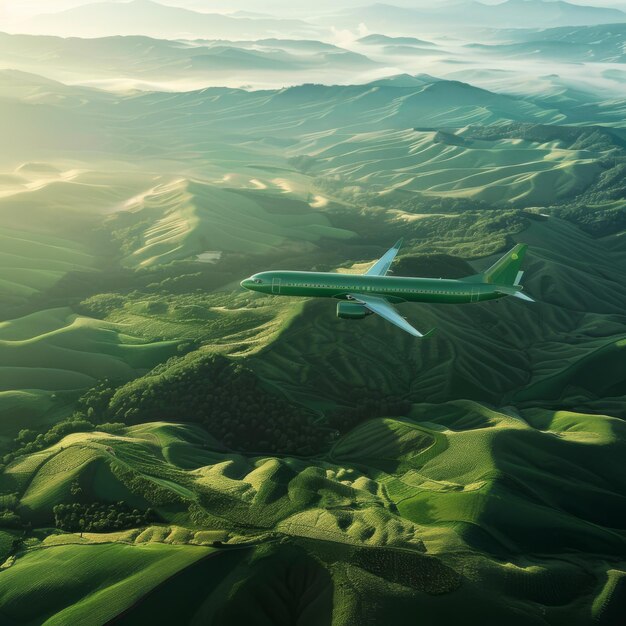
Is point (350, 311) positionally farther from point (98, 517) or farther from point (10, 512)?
point (10, 512)

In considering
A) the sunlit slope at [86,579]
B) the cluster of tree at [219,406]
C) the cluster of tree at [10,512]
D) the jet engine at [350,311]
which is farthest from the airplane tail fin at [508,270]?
the cluster of tree at [10,512]

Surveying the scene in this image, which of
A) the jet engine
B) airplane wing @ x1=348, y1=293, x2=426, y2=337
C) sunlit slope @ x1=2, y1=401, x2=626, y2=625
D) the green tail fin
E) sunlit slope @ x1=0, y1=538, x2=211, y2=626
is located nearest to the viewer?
sunlit slope @ x1=0, y1=538, x2=211, y2=626

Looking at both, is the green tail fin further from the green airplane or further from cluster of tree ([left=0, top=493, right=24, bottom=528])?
cluster of tree ([left=0, top=493, right=24, bottom=528])

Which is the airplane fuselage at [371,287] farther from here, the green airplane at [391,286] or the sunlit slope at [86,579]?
the sunlit slope at [86,579]

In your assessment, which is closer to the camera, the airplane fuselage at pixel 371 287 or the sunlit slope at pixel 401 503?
the sunlit slope at pixel 401 503

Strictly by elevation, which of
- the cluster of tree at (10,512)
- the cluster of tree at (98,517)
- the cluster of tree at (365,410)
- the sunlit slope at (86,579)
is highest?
the sunlit slope at (86,579)

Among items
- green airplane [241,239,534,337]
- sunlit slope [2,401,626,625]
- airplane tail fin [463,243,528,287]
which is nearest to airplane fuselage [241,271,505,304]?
green airplane [241,239,534,337]

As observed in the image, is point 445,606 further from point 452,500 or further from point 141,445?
point 141,445
